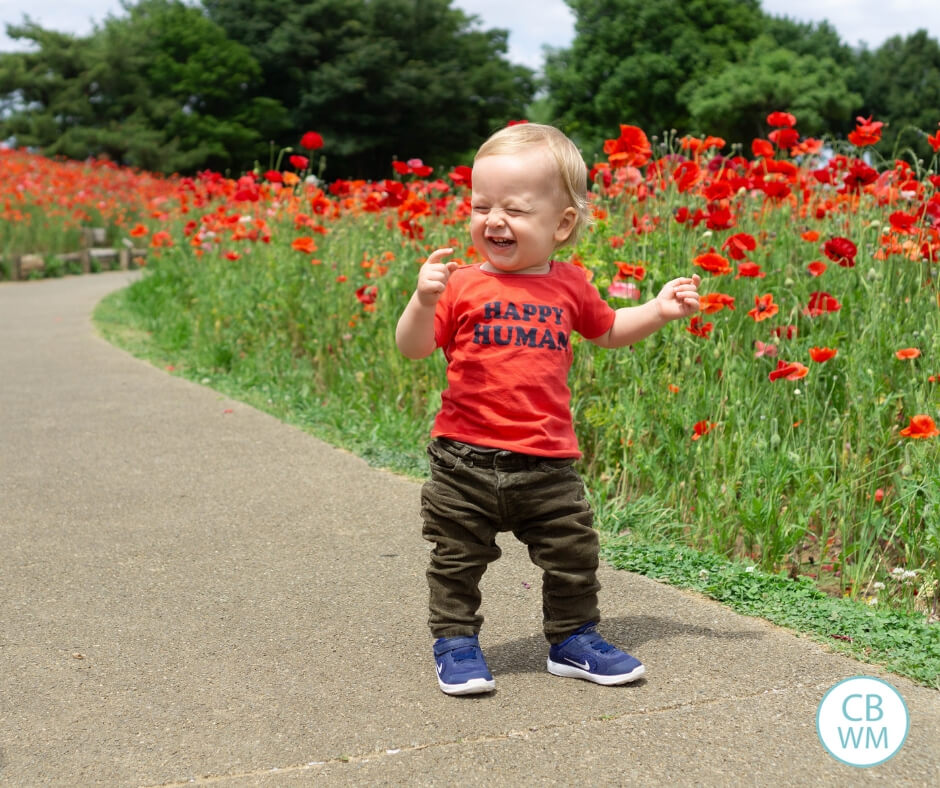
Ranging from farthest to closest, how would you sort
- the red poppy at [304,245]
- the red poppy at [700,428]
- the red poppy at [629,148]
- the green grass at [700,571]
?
the red poppy at [304,245]
the red poppy at [629,148]
the red poppy at [700,428]
the green grass at [700,571]

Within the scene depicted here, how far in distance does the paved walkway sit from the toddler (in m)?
0.11

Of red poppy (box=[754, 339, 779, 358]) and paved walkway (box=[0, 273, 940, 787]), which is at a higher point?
red poppy (box=[754, 339, 779, 358])

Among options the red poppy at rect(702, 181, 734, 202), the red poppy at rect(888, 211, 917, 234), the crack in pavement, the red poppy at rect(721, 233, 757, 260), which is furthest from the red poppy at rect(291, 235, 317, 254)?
the crack in pavement

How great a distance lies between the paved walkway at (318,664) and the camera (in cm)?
213

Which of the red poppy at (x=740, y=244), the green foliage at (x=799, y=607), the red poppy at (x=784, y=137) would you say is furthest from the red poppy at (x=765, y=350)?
the red poppy at (x=784, y=137)

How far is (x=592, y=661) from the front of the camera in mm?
2512

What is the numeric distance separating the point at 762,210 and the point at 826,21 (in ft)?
154

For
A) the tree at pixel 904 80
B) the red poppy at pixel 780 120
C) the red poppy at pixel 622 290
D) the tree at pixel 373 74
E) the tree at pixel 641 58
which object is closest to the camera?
the red poppy at pixel 622 290

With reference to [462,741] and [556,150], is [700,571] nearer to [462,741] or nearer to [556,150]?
[462,741]

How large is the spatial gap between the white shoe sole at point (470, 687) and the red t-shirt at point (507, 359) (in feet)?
1.71

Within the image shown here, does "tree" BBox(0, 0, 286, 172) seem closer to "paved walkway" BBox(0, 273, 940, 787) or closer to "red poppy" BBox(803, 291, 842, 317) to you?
"paved walkway" BBox(0, 273, 940, 787)

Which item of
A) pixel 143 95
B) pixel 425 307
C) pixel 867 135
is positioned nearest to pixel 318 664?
pixel 425 307

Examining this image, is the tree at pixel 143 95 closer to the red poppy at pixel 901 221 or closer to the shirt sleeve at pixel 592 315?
the red poppy at pixel 901 221

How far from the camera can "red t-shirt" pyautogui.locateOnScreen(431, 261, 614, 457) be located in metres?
2.47
